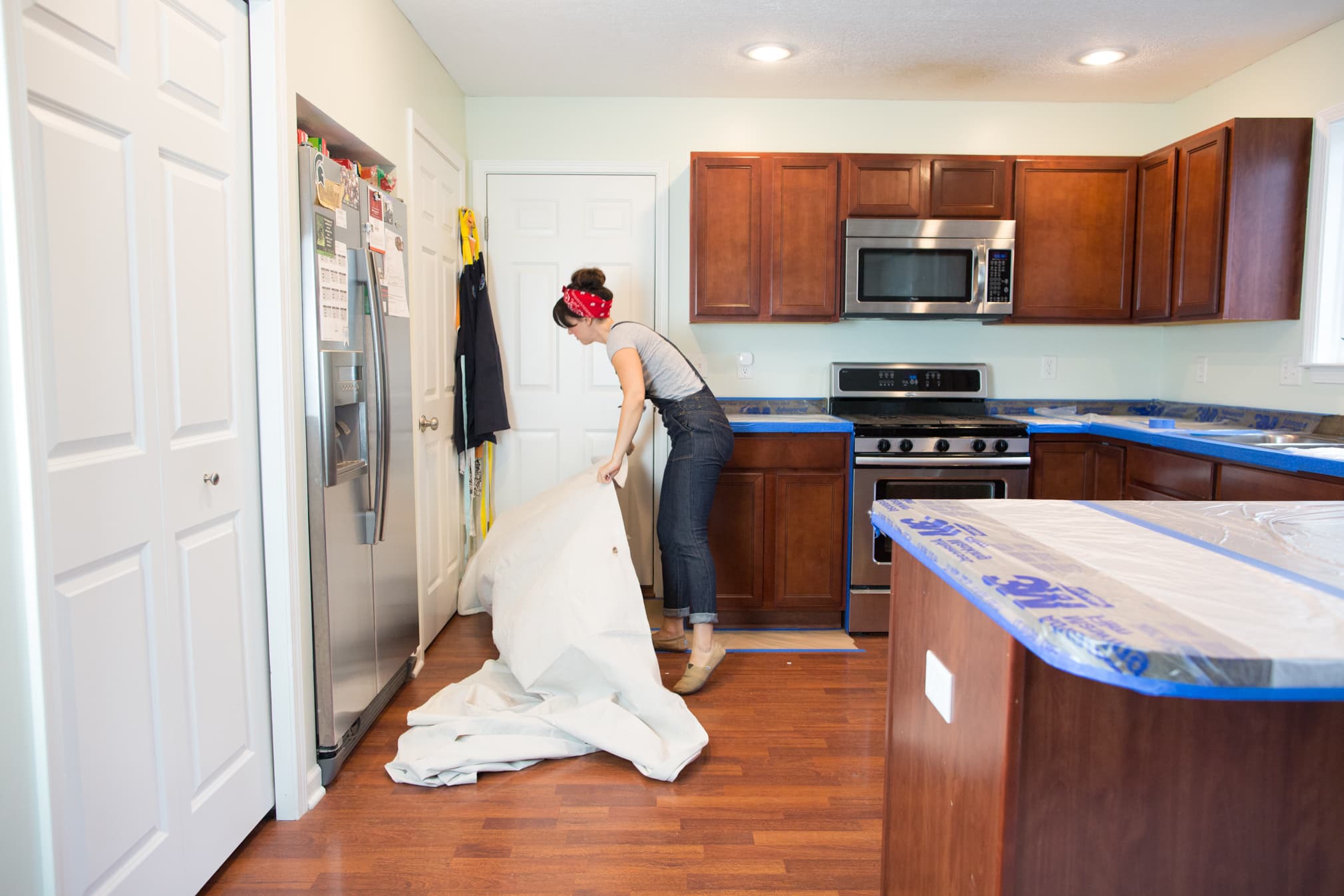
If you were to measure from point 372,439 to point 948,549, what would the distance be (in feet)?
6.11

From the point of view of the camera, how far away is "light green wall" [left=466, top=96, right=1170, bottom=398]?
411cm

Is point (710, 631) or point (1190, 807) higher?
point (1190, 807)

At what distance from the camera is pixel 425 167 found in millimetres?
3357

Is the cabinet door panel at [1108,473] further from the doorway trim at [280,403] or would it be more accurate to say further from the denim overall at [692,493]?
the doorway trim at [280,403]

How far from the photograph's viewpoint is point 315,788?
2.25 m

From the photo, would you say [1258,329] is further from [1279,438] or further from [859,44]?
[859,44]

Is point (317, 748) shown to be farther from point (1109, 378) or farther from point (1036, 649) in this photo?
point (1109, 378)

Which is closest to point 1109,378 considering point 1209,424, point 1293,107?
point 1209,424

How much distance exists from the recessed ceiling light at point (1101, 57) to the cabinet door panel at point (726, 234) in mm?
1384

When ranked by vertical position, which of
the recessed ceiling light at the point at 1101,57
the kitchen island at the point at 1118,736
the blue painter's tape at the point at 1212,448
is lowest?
the kitchen island at the point at 1118,736

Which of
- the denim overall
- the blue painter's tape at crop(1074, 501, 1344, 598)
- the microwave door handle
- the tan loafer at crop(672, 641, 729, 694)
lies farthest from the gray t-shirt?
the blue painter's tape at crop(1074, 501, 1344, 598)

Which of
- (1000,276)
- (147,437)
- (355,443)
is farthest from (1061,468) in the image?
(147,437)

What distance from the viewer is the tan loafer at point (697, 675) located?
9.77 ft

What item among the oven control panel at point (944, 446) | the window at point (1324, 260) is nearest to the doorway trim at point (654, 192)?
the oven control panel at point (944, 446)
